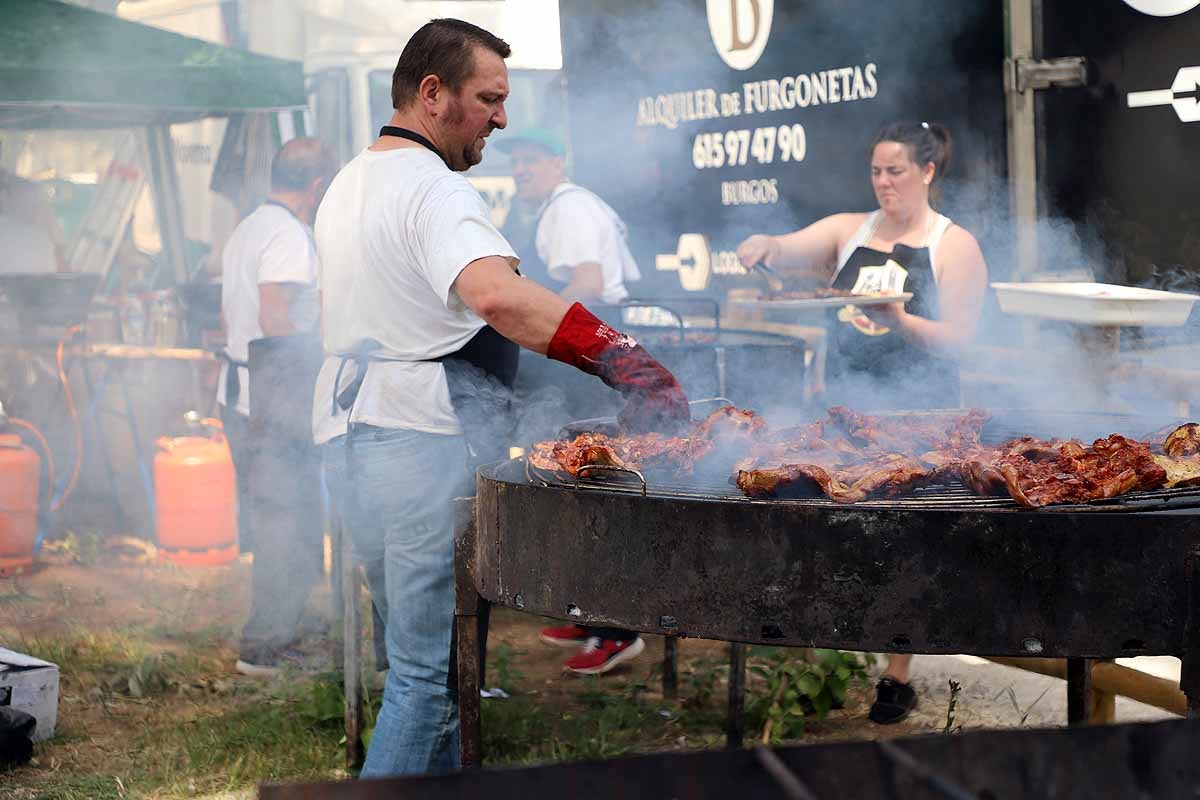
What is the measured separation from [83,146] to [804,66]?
23.9ft

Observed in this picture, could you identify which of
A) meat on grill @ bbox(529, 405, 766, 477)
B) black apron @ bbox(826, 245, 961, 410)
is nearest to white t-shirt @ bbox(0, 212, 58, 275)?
black apron @ bbox(826, 245, 961, 410)

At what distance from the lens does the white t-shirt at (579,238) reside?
7109 mm

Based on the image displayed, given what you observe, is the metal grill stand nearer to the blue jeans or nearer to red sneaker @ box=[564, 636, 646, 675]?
the blue jeans

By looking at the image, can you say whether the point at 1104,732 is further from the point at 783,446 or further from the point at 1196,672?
the point at 783,446

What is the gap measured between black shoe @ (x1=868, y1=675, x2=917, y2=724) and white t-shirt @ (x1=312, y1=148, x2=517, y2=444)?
246 centimetres

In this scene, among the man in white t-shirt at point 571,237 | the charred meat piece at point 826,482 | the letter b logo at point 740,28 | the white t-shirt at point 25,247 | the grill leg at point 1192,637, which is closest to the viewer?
the grill leg at point 1192,637

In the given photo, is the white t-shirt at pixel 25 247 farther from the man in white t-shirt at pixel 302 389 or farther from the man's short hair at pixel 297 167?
the man's short hair at pixel 297 167

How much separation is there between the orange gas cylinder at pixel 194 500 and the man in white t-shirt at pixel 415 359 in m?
4.86

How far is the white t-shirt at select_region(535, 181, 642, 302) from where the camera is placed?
23.3ft

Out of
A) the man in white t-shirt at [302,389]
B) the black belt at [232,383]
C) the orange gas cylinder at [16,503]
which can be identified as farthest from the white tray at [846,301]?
the orange gas cylinder at [16,503]

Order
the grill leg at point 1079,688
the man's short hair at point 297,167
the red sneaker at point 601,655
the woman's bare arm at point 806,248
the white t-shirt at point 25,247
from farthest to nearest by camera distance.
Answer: the white t-shirt at point 25,247 → the man's short hair at point 297,167 → the red sneaker at point 601,655 → the woman's bare arm at point 806,248 → the grill leg at point 1079,688

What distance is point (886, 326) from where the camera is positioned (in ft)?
17.0

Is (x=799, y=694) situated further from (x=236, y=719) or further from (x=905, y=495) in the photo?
(x=905, y=495)

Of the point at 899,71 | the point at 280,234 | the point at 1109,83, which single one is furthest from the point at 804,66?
the point at 280,234
